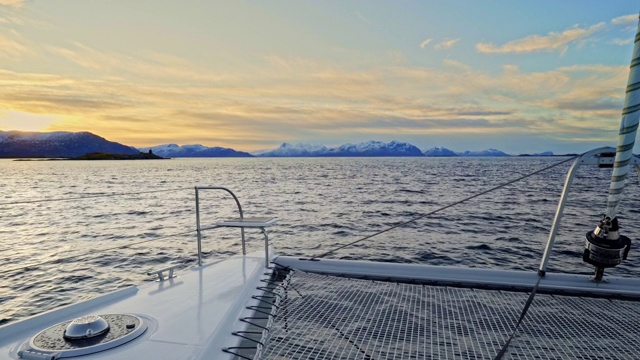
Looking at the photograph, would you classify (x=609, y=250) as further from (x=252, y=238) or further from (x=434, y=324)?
(x=252, y=238)

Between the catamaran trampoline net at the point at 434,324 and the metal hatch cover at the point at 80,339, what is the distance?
3.49 ft

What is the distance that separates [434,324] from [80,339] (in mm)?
3645

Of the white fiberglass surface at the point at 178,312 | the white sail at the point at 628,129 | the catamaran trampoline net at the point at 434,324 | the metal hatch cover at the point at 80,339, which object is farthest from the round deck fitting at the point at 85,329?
the white sail at the point at 628,129

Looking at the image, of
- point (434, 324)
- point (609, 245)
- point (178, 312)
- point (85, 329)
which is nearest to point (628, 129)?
point (609, 245)

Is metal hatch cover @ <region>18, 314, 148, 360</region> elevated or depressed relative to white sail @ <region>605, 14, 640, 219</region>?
depressed

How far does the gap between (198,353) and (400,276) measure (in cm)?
309

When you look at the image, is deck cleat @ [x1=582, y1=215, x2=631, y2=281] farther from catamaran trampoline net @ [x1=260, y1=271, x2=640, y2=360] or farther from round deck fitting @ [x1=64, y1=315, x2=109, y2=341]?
round deck fitting @ [x1=64, y1=315, x2=109, y2=341]

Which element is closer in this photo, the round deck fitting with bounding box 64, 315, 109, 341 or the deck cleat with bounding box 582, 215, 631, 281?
the round deck fitting with bounding box 64, 315, 109, 341

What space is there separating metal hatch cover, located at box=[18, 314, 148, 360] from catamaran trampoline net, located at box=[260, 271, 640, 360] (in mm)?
1063

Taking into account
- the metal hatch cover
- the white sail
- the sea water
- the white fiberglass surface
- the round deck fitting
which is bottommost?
the sea water

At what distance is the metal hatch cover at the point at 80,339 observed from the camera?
8.89 feet

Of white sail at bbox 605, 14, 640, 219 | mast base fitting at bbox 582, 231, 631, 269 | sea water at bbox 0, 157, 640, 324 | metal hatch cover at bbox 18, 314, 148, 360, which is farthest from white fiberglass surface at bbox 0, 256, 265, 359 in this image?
white sail at bbox 605, 14, 640, 219

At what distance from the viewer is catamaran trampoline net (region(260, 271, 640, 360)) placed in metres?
3.82

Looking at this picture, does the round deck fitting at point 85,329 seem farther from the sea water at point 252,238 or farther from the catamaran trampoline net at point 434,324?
the sea water at point 252,238
